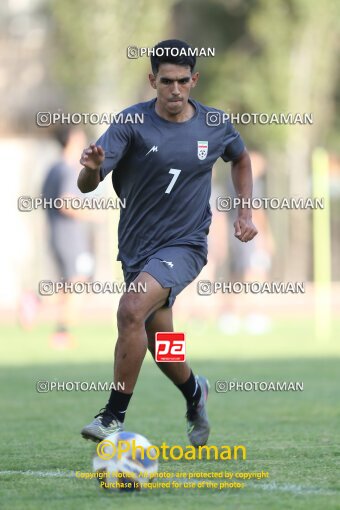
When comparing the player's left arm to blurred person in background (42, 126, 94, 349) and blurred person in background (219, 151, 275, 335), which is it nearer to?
blurred person in background (42, 126, 94, 349)

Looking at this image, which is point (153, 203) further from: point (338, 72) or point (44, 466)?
point (338, 72)

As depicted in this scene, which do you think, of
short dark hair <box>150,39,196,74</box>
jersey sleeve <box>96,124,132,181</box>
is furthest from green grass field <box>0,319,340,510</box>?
short dark hair <box>150,39,196,74</box>

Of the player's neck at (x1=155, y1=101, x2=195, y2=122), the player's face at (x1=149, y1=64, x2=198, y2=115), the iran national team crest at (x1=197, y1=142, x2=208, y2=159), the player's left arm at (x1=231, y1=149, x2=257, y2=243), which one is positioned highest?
the player's face at (x1=149, y1=64, x2=198, y2=115)

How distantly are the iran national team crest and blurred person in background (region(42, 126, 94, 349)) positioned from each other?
8414 millimetres

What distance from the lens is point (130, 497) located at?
5.58 m

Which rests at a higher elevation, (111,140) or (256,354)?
(111,140)

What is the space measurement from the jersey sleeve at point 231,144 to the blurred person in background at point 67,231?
8.11 metres

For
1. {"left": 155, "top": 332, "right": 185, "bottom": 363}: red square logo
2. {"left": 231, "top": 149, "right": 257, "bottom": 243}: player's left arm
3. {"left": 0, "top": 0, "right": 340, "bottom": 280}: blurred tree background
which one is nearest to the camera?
{"left": 155, "top": 332, "right": 185, "bottom": 363}: red square logo

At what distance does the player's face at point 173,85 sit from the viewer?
22.5 feet

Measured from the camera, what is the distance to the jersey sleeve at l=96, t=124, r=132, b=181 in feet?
21.9

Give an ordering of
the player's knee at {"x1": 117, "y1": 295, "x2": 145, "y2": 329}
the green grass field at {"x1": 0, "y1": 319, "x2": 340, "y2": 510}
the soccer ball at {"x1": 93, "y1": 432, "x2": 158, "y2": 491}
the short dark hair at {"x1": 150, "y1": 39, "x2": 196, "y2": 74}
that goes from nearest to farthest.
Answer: the green grass field at {"x1": 0, "y1": 319, "x2": 340, "y2": 510}, the soccer ball at {"x1": 93, "y1": 432, "x2": 158, "y2": 491}, the player's knee at {"x1": 117, "y1": 295, "x2": 145, "y2": 329}, the short dark hair at {"x1": 150, "y1": 39, "x2": 196, "y2": 74}

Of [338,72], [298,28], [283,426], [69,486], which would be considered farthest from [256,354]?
[338,72]

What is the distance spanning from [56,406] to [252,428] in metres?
2.16

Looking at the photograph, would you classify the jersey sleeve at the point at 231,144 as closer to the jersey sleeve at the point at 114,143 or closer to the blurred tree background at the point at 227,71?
the jersey sleeve at the point at 114,143
